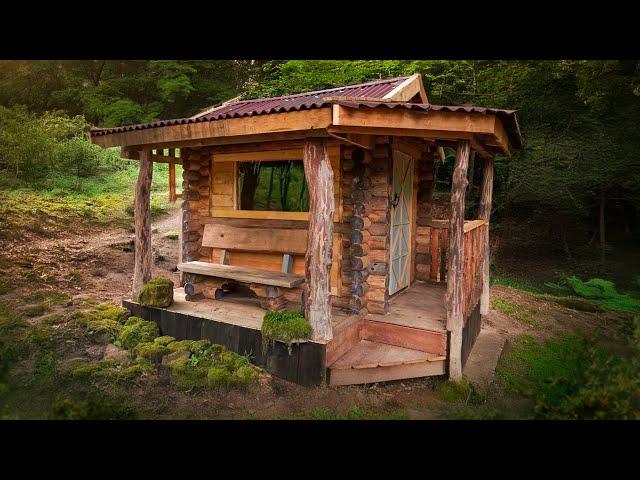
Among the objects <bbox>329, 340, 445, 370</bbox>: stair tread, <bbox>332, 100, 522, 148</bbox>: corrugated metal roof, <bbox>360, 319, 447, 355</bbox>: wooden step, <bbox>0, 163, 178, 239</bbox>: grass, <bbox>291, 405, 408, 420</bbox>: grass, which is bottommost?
<bbox>291, 405, 408, 420</bbox>: grass

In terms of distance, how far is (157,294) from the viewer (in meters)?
5.93

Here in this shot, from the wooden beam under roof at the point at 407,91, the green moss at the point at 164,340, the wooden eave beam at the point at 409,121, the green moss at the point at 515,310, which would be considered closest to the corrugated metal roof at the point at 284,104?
the wooden beam under roof at the point at 407,91

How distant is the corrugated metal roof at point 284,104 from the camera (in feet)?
14.0

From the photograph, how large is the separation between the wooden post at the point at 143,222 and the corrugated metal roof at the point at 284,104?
0.69m

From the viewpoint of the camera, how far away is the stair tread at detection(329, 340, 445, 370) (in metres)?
4.77

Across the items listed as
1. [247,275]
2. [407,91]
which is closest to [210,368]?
[247,275]

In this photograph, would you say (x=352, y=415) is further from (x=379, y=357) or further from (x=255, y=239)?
(x=255, y=239)

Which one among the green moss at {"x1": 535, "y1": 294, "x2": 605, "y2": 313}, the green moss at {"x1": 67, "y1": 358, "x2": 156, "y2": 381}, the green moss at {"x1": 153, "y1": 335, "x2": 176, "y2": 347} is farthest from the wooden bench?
the green moss at {"x1": 535, "y1": 294, "x2": 605, "y2": 313}

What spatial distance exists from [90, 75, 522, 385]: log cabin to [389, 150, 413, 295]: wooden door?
0.13 feet

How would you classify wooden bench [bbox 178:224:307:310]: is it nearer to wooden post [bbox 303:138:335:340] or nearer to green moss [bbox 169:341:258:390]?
wooden post [bbox 303:138:335:340]

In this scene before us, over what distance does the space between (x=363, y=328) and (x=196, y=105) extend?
1397 centimetres

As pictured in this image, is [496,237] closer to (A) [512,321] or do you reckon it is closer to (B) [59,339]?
(A) [512,321]

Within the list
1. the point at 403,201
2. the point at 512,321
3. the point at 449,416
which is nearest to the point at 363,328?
the point at 449,416

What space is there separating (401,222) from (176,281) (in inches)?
216
